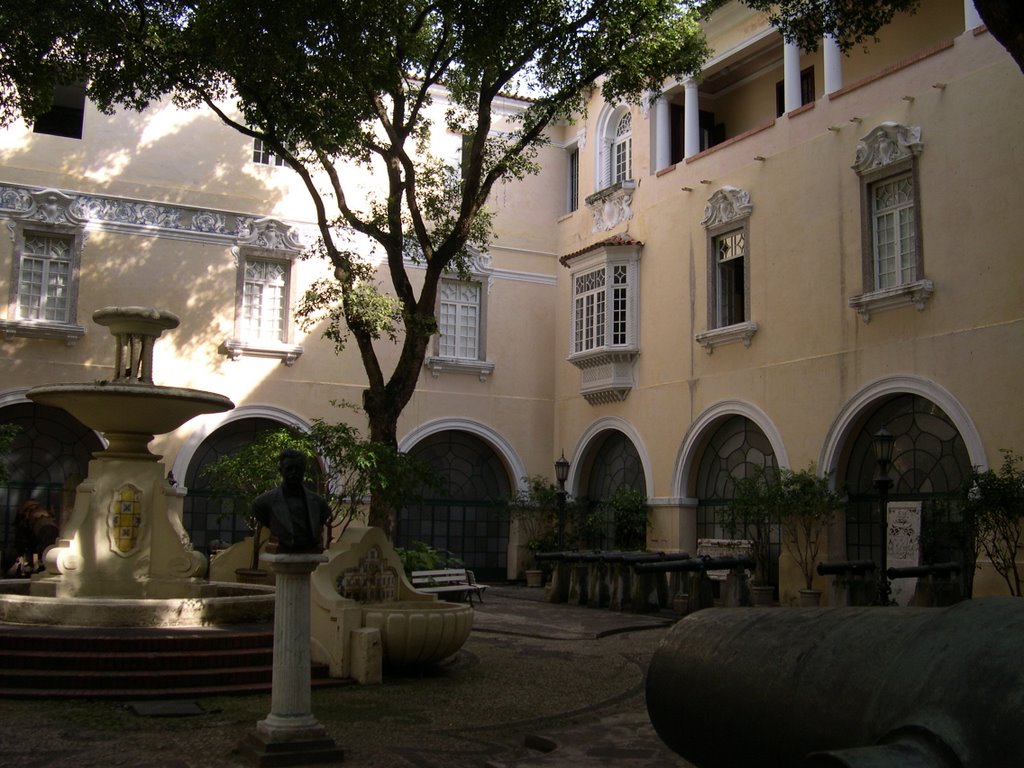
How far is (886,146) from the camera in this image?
663 inches

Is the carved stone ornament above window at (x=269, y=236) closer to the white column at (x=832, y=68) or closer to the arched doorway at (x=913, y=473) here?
the white column at (x=832, y=68)

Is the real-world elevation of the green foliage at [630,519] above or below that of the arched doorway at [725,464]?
below

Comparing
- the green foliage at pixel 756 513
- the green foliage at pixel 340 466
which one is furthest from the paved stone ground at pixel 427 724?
the green foliage at pixel 756 513

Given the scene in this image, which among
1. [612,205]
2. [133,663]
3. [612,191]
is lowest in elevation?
[133,663]

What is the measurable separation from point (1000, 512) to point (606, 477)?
34.7 ft

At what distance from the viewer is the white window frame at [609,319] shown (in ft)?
73.4

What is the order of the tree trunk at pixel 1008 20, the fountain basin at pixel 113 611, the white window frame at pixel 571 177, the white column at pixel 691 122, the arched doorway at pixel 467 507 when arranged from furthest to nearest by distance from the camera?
the white window frame at pixel 571 177 → the arched doorway at pixel 467 507 → the white column at pixel 691 122 → the fountain basin at pixel 113 611 → the tree trunk at pixel 1008 20

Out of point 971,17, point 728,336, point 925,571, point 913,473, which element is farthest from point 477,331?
point 925,571

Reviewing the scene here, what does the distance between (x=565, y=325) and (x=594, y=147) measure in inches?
156

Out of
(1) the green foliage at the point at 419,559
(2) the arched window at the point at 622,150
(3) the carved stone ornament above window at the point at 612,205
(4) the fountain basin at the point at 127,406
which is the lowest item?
(1) the green foliage at the point at 419,559

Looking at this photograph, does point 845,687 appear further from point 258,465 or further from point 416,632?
point 258,465

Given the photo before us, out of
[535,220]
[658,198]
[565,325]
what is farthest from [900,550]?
[535,220]

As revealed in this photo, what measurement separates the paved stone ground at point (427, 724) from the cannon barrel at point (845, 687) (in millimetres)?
3014

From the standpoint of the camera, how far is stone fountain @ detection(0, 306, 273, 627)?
10719 mm
